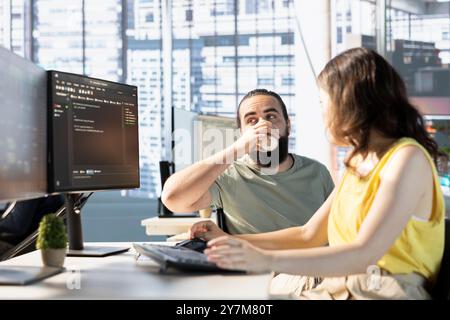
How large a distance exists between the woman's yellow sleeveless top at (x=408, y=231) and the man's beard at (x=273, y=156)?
0.96 meters

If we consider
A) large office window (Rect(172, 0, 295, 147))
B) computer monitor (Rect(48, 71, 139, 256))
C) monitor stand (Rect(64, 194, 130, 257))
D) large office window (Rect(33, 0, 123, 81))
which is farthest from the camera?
large office window (Rect(33, 0, 123, 81))

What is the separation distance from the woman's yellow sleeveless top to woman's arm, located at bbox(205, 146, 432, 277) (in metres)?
0.04

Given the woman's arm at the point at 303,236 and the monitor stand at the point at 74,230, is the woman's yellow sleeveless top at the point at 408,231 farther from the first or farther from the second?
the monitor stand at the point at 74,230

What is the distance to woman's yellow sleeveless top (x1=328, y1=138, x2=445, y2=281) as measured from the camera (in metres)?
1.50

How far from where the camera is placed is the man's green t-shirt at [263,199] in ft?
A: 8.25

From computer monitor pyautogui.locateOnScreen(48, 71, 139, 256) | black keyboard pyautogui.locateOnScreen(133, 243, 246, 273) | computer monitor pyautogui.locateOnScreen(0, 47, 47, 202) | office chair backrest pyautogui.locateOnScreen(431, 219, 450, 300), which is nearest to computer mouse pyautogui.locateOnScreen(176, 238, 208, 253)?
black keyboard pyautogui.locateOnScreen(133, 243, 246, 273)

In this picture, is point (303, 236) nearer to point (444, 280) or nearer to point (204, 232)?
point (204, 232)

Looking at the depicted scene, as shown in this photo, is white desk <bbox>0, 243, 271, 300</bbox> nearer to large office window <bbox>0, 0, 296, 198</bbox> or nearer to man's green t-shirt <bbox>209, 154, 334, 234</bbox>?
man's green t-shirt <bbox>209, 154, 334, 234</bbox>

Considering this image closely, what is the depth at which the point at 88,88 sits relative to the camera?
2.11m

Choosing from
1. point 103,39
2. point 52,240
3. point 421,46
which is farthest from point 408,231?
point 103,39

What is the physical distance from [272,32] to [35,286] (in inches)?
226

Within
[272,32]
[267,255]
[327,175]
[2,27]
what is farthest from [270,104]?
[2,27]

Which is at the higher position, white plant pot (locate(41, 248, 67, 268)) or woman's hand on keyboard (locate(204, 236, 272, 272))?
woman's hand on keyboard (locate(204, 236, 272, 272))

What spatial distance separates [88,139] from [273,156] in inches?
31.3
